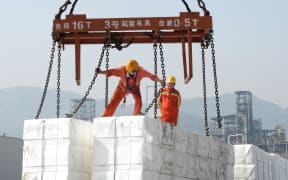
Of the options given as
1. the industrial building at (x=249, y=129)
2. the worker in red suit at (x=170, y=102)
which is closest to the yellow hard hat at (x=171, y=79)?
the worker in red suit at (x=170, y=102)

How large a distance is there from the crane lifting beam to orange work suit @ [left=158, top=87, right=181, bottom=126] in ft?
2.40

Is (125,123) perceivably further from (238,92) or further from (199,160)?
(238,92)

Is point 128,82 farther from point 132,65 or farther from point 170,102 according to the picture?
point 170,102

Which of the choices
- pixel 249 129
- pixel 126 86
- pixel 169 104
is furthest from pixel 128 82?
pixel 249 129

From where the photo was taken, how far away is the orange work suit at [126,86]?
36.9ft

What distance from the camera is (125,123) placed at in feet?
29.1

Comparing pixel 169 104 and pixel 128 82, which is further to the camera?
pixel 169 104

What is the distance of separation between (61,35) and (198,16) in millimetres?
2917

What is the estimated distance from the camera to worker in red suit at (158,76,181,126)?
11984mm

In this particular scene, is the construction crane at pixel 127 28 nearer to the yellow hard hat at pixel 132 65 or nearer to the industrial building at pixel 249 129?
the yellow hard hat at pixel 132 65

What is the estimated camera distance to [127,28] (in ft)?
41.1

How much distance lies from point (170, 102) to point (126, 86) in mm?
1317

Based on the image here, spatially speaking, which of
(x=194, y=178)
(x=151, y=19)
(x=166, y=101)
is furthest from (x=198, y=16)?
(x=194, y=178)

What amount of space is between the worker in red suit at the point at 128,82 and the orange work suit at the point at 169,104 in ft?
2.76
